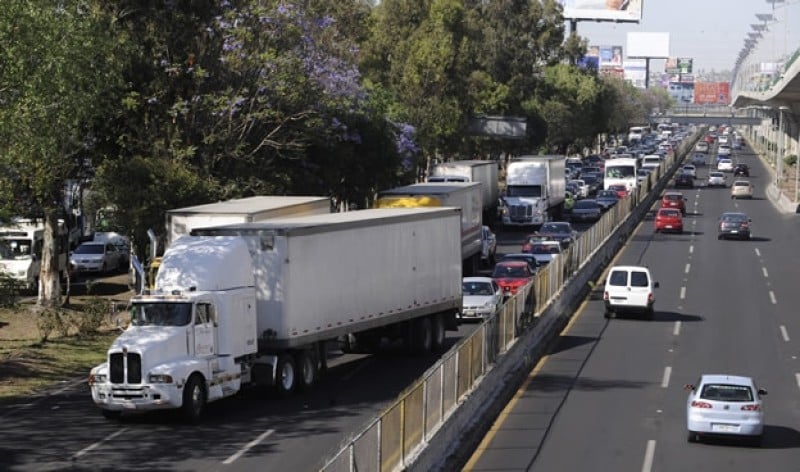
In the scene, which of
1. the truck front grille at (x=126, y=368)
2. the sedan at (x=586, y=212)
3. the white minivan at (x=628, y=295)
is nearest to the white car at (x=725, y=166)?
the sedan at (x=586, y=212)

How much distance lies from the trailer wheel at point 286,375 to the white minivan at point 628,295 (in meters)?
16.5

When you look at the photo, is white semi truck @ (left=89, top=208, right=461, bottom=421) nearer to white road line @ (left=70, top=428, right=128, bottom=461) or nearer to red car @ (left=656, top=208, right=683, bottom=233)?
white road line @ (left=70, top=428, right=128, bottom=461)

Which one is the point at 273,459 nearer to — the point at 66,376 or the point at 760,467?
the point at 760,467

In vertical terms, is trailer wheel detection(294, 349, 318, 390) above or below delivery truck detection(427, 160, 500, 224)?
below

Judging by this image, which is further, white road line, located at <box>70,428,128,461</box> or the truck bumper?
the truck bumper

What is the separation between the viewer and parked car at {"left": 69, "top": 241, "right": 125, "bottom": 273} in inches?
2147

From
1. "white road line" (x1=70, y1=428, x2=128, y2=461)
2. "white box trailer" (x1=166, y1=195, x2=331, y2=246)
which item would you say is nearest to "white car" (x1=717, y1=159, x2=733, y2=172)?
"white box trailer" (x1=166, y1=195, x2=331, y2=246)

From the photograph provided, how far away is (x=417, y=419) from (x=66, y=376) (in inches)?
529

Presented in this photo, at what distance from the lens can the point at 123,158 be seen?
44.2 meters

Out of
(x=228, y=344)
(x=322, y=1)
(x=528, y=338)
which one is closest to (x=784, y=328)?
(x=528, y=338)

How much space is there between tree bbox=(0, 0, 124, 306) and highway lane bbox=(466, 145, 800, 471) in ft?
39.8

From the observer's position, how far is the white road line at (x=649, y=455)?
22.5 meters

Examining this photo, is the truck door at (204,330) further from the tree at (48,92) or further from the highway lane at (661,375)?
the tree at (48,92)

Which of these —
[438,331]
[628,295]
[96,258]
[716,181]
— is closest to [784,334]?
[628,295]
